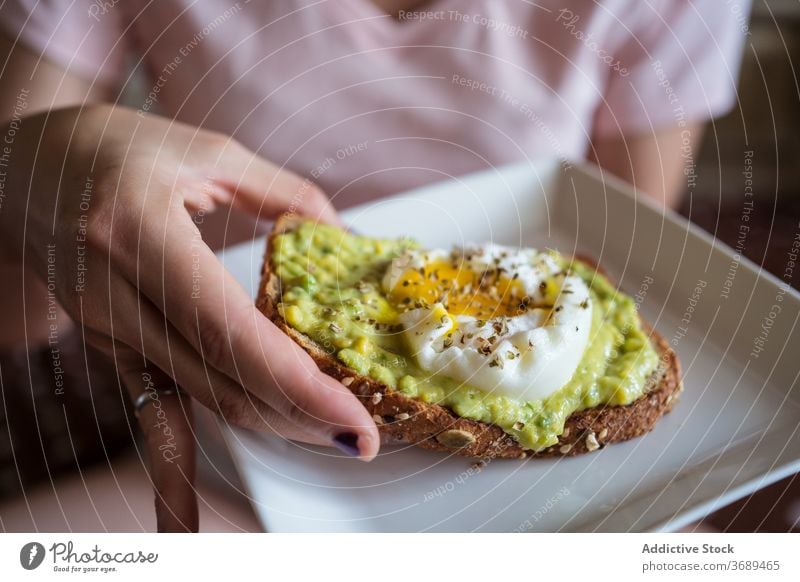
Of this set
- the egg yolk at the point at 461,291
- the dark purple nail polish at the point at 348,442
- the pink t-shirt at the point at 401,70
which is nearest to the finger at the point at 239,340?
the dark purple nail polish at the point at 348,442

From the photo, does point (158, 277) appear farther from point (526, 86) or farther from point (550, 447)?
point (526, 86)

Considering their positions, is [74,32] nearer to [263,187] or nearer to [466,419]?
[263,187]

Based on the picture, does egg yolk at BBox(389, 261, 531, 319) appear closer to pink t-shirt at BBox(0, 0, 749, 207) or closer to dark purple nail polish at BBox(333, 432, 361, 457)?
dark purple nail polish at BBox(333, 432, 361, 457)

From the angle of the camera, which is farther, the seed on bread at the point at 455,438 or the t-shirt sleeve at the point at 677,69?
the t-shirt sleeve at the point at 677,69

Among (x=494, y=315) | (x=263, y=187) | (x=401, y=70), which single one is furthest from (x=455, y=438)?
(x=401, y=70)

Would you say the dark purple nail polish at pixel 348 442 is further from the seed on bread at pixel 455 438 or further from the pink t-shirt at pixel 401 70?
the pink t-shirt at pixel 401 70
